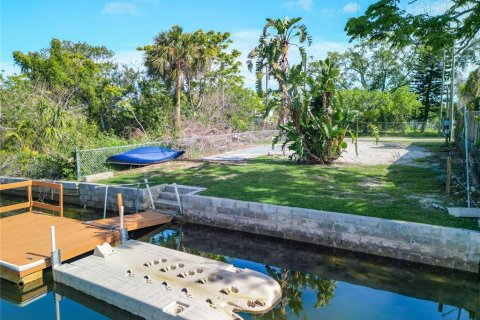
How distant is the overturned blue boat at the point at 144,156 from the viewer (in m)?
12.8

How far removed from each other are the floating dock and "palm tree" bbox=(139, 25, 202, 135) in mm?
13180

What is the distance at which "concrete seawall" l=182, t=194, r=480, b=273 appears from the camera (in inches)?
225

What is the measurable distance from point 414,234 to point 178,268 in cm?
410

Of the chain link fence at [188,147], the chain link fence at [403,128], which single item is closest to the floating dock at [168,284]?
the chain link fence at [188,147]

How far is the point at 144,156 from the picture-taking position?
43.1 feet

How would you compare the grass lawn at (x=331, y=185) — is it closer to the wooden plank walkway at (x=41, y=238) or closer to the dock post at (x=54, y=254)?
the wooden plank walkway at (x=41, y=238)

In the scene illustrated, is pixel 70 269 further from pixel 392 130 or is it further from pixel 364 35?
pixel 392 130

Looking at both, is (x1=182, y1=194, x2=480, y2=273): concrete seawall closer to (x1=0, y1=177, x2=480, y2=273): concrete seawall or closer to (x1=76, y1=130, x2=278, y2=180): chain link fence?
(x1=0, y1=177, x2=480, y2=273): concrete seawall

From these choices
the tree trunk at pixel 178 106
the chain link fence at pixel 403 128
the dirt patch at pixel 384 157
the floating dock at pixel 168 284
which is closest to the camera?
the floating dock at pixel 168 284

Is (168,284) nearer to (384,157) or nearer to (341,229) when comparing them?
(341,229)

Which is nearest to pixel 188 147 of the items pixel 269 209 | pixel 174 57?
pixel 174 57

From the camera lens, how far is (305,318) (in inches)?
184

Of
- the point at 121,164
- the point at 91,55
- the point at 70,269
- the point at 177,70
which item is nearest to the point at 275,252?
the point at 70,269

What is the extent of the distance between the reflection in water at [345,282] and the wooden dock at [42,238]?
0.96m
